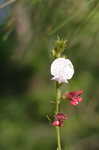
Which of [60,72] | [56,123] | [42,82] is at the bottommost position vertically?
[56,123]

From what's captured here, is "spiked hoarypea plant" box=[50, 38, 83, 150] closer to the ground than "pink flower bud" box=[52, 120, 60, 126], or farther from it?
farther from it

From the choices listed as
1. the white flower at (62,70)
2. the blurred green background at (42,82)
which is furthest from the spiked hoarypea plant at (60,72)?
the blurred green background at (42,82)

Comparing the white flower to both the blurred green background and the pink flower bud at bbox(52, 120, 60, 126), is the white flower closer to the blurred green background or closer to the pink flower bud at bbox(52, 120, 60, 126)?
the pink flower bud at bbox(52, 120, 60, 126)

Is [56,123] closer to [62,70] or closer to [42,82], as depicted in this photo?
[62,70]

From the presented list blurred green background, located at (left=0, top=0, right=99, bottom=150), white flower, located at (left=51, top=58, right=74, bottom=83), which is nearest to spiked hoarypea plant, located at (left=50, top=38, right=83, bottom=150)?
white flower, located at (left=51, top=58, right=74, bottom=83)

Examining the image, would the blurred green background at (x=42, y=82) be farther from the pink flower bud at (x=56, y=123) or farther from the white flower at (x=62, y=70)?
the pink flower bud at (x=56, y=123)

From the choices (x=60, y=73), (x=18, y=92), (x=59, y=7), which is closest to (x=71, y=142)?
(x=18, y=92)

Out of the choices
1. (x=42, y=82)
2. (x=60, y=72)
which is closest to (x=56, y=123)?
(x=60, y=72)
